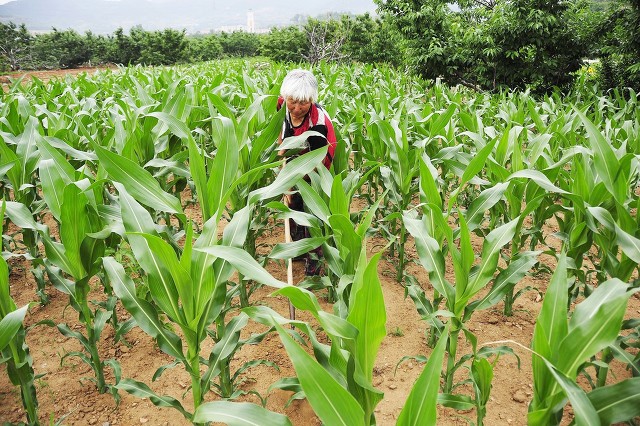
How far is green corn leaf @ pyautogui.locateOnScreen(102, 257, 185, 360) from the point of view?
1505 millimetres

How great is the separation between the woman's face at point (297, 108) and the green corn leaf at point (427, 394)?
2.16 meters

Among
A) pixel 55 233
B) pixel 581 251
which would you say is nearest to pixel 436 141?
pixel 581 251

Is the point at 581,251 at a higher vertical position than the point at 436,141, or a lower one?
lower

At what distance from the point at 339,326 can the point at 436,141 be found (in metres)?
2.70

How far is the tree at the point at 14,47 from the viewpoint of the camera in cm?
2712

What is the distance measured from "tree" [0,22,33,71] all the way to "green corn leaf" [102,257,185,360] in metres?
32.3

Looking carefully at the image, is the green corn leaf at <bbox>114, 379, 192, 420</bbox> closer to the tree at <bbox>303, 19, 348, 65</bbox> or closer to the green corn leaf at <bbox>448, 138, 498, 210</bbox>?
the green corn leaf at <bbox>448, 138, 498, 210</bbox>

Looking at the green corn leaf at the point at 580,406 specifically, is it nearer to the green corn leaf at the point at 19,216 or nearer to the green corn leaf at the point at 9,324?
the green corn leaf at the point at 9,324

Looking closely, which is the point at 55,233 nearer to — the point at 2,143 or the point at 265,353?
the point at 2,143

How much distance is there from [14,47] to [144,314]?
38.4 metres

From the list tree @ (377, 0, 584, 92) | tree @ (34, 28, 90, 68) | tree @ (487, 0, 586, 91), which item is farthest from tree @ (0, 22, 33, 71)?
tree @ (487, 0, 586, 91)

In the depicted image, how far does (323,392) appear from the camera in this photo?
3.24 ft

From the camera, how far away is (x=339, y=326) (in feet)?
3.44

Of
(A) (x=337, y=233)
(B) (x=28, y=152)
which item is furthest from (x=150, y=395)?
(B) (x=28, y=152)
